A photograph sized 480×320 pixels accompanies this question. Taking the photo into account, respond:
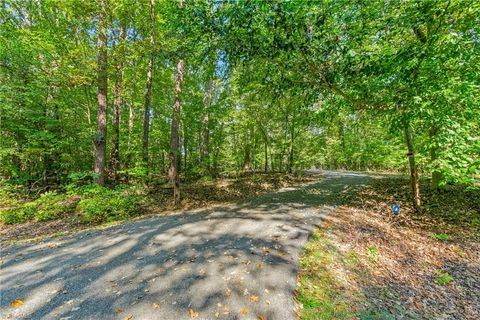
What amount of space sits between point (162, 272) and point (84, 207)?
220 inches

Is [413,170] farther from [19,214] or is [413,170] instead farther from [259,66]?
[19,214]

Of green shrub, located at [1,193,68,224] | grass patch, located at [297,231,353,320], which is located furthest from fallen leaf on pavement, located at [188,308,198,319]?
green shrub, located at [1,193,68,224]

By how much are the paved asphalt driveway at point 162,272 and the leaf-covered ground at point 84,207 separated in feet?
5.10

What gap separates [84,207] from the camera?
759 cm

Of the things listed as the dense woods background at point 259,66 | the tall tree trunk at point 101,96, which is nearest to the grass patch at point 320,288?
the dense woods background at point 259,66

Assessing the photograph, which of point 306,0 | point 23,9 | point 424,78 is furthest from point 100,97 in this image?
point 424,78

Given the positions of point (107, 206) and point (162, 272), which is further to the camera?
point (107, 206)

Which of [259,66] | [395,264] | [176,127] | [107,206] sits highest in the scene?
[259,66]

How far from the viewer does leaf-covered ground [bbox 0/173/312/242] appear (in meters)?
6.91

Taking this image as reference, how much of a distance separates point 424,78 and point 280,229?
468 centimetres

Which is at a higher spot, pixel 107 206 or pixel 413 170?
pixel 413 170

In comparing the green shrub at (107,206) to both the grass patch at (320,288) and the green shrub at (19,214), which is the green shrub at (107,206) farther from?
the grass patch at (320,288)

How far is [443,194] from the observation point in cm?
837

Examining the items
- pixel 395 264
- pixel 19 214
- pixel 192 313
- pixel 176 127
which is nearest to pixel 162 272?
pixel 192 313
